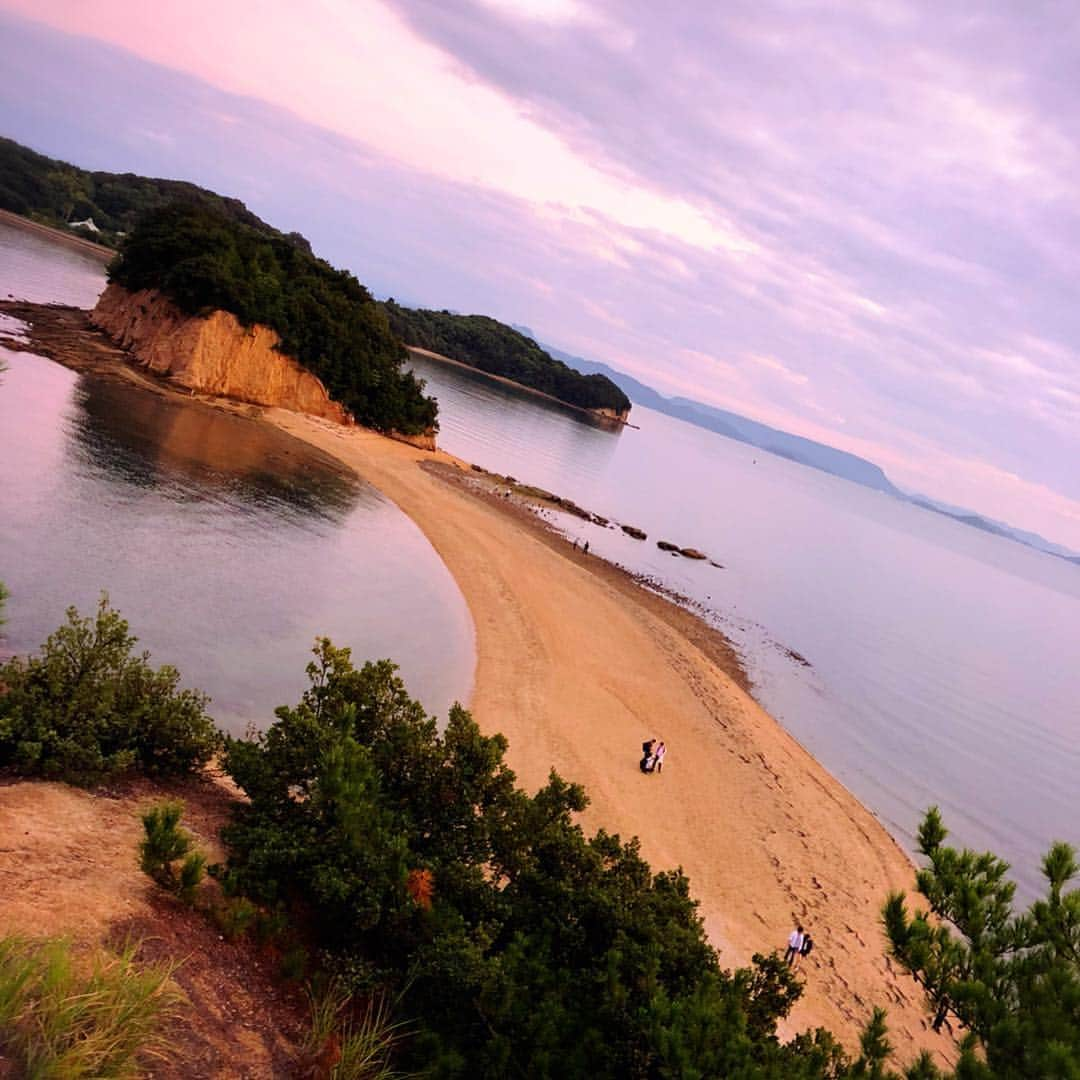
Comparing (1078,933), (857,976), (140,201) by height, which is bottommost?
(857,976)

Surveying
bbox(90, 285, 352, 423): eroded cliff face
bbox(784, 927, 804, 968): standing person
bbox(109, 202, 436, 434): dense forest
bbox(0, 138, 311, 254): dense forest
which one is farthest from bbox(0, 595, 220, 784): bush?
bbox(0, 138, 311, 254): dense forest

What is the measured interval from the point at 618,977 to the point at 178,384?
51.9 meters

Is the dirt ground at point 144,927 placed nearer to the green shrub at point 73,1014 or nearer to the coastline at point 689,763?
the green shrub at point 73,1014

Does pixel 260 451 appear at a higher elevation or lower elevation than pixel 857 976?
higher

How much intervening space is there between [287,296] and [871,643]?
2089 inches

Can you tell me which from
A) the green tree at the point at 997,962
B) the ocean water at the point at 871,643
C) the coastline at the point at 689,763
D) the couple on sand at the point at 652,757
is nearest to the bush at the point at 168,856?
the green tree at the point at 997,962

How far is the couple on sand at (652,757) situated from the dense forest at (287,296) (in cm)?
4485

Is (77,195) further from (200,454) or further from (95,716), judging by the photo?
(95,716)

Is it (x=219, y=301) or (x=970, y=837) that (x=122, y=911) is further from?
(x=219, y=301)

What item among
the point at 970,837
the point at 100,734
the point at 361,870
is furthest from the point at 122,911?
the point at 970,837

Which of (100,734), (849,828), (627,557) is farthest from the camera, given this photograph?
(627,557)

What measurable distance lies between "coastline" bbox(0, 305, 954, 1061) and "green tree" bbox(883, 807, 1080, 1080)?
956 cm

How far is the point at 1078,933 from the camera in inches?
244

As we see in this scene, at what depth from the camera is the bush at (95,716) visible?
10562 mm
